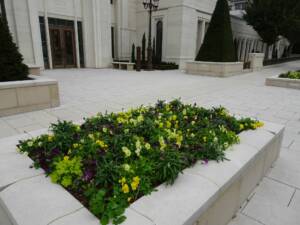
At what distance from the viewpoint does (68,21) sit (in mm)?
15578

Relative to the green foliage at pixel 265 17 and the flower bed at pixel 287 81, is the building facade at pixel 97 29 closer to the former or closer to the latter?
the green foliage at pixel 265 17

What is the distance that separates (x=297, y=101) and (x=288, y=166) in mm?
5133

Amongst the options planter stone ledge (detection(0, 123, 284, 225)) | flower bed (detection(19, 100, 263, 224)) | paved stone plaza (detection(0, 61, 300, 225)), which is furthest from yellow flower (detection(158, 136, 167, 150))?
paved stone plaza (detection(0, 61, 300, 225))

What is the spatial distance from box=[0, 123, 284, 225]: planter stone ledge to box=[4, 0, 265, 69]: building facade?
13.5m

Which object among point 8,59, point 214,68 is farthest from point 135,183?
point 214,68

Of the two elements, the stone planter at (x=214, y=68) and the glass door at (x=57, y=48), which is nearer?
the stone planter at (x=214, y=68)

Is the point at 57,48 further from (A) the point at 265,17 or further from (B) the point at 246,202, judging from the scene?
(A) the point at 265,17

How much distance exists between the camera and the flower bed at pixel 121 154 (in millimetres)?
1701

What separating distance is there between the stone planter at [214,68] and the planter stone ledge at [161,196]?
10835 millimetres

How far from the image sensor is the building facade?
44.3 feet

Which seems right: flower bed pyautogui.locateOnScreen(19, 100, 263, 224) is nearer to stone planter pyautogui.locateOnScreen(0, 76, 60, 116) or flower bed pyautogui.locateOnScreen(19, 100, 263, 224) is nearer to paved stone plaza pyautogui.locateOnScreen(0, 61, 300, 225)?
paved stone plaza pyautogui.locateOnScreen(0, 61, 300, 225)

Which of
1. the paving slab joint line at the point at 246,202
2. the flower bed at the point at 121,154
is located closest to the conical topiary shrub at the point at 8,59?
the flower bed at the point at 121,154

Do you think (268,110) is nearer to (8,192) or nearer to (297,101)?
(297,101)

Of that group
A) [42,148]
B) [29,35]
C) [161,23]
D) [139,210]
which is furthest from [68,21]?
[139,210]
